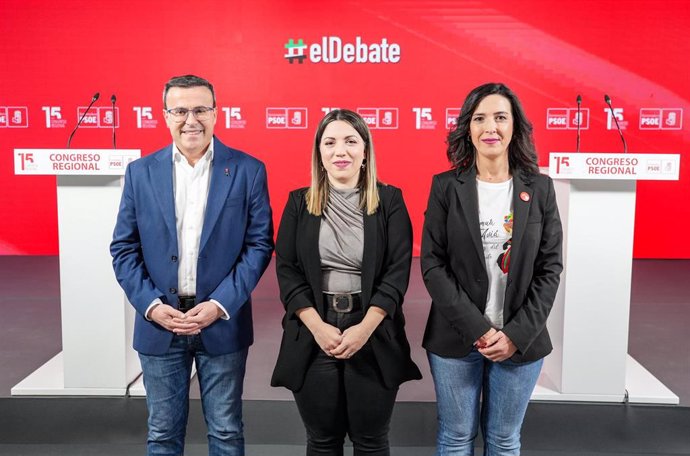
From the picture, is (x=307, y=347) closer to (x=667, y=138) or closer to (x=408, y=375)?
(x=408, y=375)

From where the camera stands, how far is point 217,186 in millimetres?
1926

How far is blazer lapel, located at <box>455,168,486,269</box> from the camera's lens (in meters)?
1.79

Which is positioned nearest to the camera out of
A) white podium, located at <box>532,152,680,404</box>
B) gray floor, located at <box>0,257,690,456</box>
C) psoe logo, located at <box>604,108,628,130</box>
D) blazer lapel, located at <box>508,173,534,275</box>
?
blazer lapel, located at <box>508,173,534,275</box>

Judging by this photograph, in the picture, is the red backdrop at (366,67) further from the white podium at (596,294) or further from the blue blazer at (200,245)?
the blue blazer at (200,245)

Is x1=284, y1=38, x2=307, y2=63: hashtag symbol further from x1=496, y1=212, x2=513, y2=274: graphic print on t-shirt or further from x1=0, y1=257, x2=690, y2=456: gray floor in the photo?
x1=496, y1=212, x2=513, y2=274: graphic print on t-shirt

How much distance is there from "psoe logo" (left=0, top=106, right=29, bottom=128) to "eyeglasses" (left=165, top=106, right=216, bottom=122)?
210 inches

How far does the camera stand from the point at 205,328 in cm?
191

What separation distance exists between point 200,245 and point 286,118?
15.1 feet

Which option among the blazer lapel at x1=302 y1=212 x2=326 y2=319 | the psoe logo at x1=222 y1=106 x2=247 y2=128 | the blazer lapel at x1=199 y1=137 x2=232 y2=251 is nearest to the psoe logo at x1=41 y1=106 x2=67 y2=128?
the psoe logo at x1=222 y1=106 x2=247 y2=128

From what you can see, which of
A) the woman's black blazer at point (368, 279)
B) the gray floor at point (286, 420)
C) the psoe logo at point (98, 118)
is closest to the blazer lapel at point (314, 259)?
the woman's black blazer at point (368, 279)

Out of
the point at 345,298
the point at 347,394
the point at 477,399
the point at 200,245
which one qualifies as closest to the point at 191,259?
the point at 200,245

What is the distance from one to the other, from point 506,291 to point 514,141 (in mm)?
475

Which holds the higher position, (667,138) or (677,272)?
(667,138)

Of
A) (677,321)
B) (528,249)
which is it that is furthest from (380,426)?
(677,321)
